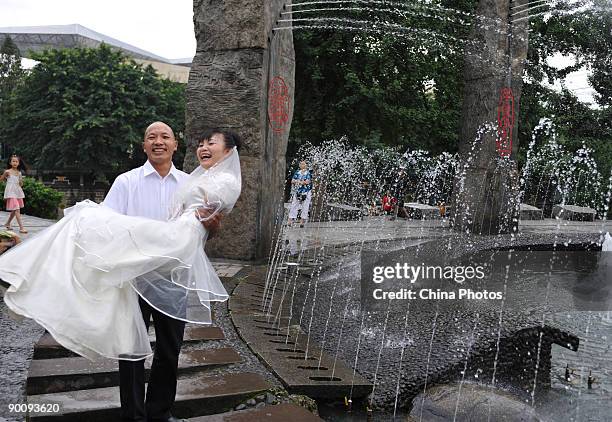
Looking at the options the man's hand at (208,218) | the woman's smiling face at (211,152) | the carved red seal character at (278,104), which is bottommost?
the man's hand at (208,218)

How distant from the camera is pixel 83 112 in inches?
1059

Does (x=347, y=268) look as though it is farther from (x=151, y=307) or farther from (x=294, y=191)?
(x=151, y=307)

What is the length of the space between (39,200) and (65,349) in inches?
525

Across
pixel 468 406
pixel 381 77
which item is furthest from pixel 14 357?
pixel 381 77

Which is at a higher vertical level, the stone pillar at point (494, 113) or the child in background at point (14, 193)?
the stone pillar at point (494, 113)

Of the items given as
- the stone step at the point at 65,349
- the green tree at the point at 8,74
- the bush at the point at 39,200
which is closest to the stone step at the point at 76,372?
the stone step at the point at 65,349

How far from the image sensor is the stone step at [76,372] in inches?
116

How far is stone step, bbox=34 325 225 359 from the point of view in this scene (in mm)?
3410

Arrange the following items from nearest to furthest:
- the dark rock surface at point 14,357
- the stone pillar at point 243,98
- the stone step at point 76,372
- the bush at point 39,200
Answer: the dark rock surface at point 14,357
the stone step at point 76,372
the stone pillar at point 243,98
the bush at point 39,200

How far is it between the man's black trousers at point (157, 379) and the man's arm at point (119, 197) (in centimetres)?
44

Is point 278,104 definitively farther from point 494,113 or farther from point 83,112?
point 83,112

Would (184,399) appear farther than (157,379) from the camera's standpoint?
Yes

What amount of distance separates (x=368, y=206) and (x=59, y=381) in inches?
710

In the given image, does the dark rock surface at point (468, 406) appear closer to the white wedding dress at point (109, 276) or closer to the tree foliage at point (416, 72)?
the white wedding dress at point (109, 276)
